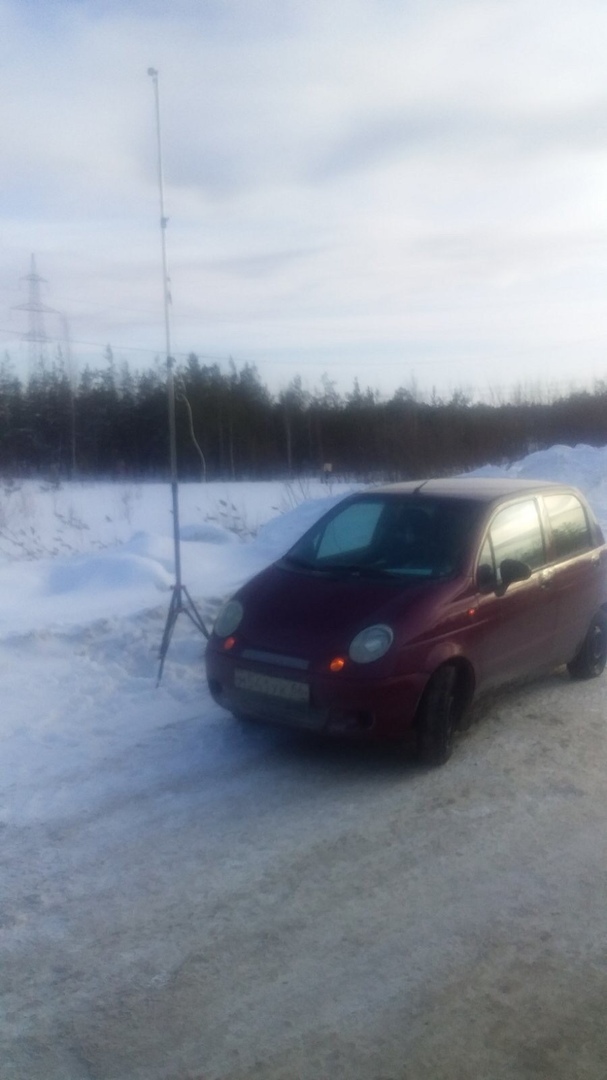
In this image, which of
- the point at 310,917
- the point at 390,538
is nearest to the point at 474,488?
the point at 390,538

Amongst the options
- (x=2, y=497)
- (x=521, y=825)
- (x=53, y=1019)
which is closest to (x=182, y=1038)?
(x=53, y=1019)

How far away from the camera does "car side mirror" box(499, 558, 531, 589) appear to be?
6773 millimetres

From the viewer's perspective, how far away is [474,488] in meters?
7.59

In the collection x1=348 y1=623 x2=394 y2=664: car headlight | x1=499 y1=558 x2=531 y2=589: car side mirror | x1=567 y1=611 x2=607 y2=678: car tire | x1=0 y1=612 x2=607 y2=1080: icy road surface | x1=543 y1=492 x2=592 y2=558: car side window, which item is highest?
x1=543 y1=492 x2=592 y2=558: car side window

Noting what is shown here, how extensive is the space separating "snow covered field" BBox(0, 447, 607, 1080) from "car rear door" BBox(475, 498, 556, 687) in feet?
1.34

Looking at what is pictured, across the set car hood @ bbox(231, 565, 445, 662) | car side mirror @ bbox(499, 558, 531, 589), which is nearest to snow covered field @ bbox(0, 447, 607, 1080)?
car hood @ bbox(231, 565, 445, 662)

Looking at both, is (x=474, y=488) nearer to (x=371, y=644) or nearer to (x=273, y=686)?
(x=371, y=644)

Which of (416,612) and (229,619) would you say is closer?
(416,612)

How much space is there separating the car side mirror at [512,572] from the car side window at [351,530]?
3.35ft

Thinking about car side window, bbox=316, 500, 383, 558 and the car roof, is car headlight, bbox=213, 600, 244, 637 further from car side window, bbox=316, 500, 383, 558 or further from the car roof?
the car roof

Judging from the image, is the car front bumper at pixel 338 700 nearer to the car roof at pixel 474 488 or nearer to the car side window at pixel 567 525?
the car roof at pixel 474 488

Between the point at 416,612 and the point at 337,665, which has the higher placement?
the point at 416,612

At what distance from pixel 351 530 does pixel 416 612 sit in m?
1.45

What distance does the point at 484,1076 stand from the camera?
10.8ft
